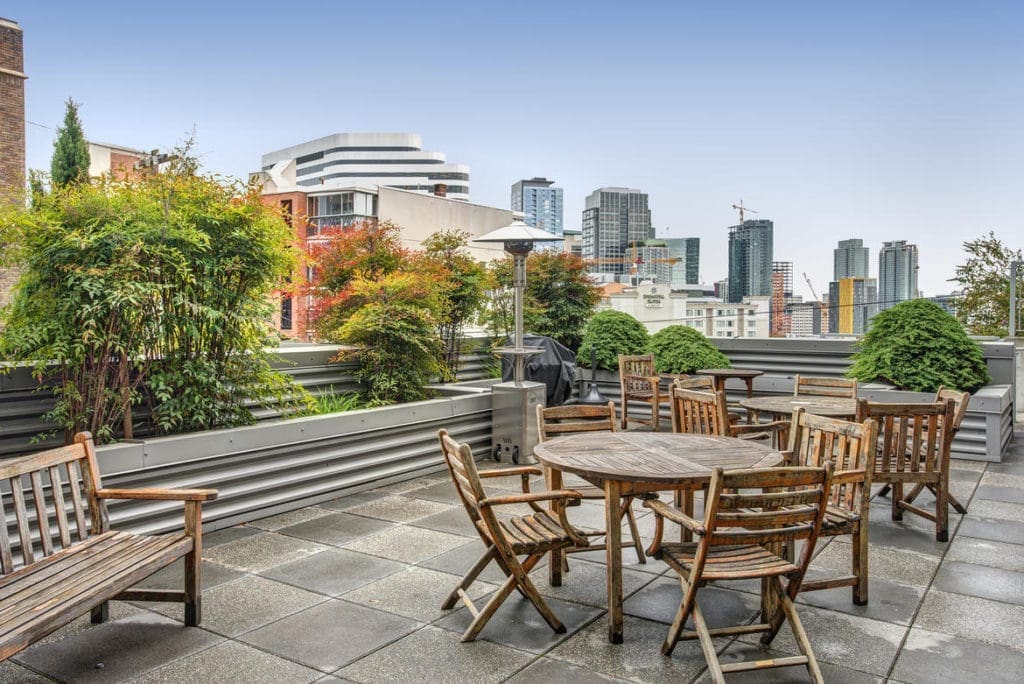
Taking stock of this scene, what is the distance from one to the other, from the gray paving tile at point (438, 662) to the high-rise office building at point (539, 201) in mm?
148874

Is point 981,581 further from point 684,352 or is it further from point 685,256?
point 685,256

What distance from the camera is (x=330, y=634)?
355cm

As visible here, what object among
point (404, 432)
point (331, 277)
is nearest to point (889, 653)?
point (404, 432)

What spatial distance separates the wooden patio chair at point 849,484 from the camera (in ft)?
12.2

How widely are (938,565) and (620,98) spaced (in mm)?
22994

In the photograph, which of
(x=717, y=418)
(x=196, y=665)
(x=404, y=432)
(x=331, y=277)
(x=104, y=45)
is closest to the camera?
(x=196, y=665)

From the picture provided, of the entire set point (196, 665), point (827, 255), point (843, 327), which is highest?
point (827, 255)

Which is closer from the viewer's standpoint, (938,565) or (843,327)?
(938,565)

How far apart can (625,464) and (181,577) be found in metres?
2.47

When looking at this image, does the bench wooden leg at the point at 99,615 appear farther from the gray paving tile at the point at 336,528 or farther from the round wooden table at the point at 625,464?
the round wooden table at the point at 625,464

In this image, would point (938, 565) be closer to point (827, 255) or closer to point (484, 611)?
point (484, 611)

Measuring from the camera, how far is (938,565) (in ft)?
14.9

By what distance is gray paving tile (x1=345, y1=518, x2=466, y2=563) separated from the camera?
477 cm

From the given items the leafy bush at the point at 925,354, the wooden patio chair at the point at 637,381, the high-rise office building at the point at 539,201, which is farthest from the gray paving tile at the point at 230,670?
the high-rise office building at the point at 539,201
